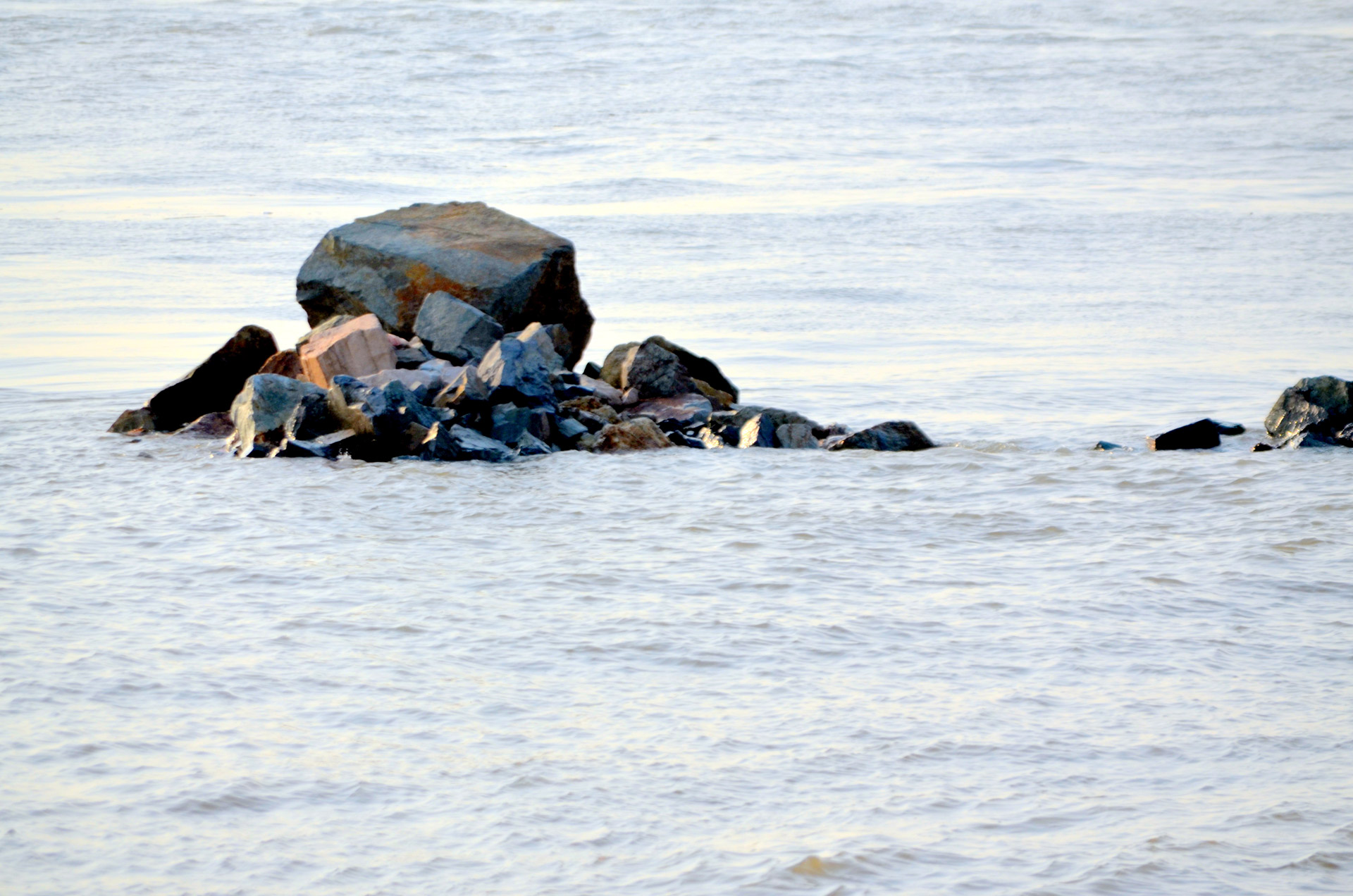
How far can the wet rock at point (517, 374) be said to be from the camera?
30.6 ft

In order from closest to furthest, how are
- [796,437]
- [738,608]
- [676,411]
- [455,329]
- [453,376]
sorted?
[738,608] < [796,437] < [453,376] < [676,411] < [455,329]

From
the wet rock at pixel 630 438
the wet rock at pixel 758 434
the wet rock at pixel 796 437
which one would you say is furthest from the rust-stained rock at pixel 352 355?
the wet rock at pixel 796 437

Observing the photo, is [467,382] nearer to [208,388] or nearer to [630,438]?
[630,438]

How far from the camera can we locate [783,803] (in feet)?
12.7

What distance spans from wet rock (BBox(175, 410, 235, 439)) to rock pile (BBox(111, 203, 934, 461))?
0.6 inches

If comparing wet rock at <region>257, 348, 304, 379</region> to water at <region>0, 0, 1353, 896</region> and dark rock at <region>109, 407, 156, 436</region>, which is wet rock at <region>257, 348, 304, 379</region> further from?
water at <region>0, 0, 1353, 896</region>

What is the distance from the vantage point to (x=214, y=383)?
10.1 metres

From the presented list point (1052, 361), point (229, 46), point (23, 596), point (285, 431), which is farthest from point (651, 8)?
point (23, 596)

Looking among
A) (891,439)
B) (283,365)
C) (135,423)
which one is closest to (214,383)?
(283,365)

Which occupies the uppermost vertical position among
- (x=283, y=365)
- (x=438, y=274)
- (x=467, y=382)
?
(x=438, y=274)

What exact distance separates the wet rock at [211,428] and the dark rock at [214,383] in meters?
0.20

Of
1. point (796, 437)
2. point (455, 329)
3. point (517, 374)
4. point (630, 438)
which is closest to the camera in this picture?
point (630, 438)

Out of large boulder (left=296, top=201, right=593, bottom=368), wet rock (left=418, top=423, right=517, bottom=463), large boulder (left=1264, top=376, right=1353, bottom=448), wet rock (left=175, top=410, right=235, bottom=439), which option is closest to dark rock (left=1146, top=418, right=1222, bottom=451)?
large boulder (left=1264, top=376, right=1353, bottom=448)

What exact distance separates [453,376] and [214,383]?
5.89 feet
